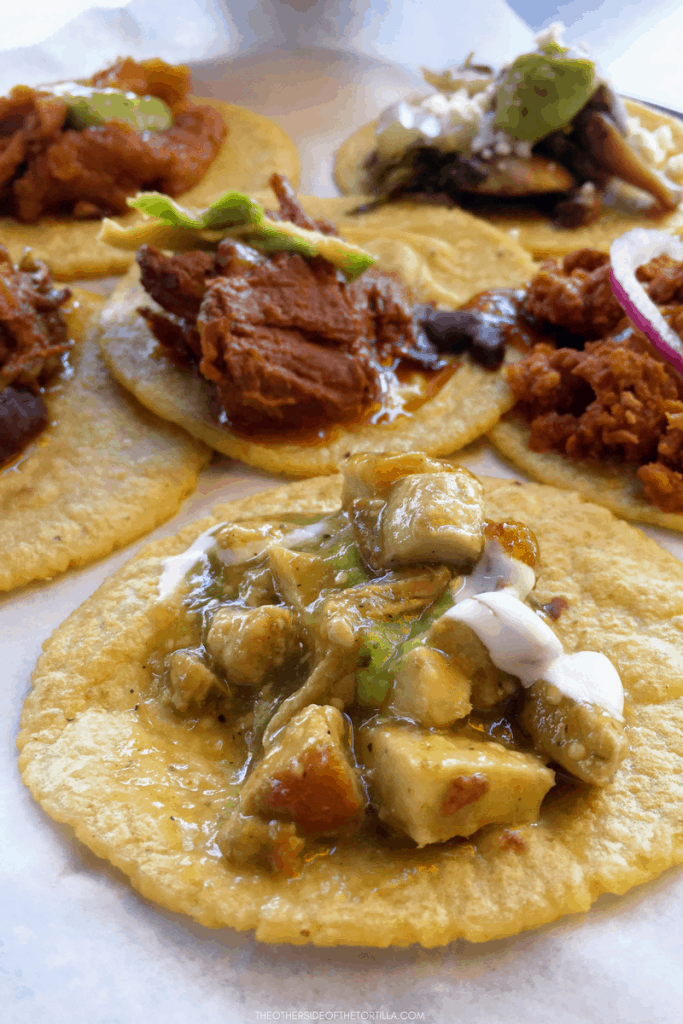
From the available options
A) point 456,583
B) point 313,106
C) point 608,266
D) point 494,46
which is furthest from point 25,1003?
point 494,46

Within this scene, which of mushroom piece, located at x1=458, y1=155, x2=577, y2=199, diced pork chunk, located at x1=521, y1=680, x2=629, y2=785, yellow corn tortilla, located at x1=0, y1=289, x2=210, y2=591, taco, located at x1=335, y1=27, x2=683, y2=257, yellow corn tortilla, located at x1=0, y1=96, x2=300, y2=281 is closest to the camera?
diced pork chunk, located at x1=521, y1=680, x2=629, y2=785

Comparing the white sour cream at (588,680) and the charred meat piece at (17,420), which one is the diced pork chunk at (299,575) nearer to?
the white sour cream at (588,680)

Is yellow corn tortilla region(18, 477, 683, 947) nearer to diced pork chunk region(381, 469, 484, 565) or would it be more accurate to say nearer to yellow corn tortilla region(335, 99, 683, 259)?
diced pork chunk region(381, 469, 484, 565)

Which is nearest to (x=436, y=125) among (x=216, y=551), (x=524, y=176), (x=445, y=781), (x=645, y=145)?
(x=524, y=176)

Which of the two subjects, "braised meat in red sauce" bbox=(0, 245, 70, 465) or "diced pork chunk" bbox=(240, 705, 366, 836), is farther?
"braised meat in red sauce" bbox=(0, 245, 70, 465)

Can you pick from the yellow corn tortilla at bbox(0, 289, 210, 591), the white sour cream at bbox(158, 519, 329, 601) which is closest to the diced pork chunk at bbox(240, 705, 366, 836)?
the white sour cream at bbox(158, 519, 329, 601)

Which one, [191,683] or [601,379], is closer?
[191,683]

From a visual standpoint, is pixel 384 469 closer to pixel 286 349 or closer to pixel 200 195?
pixel 286 349
